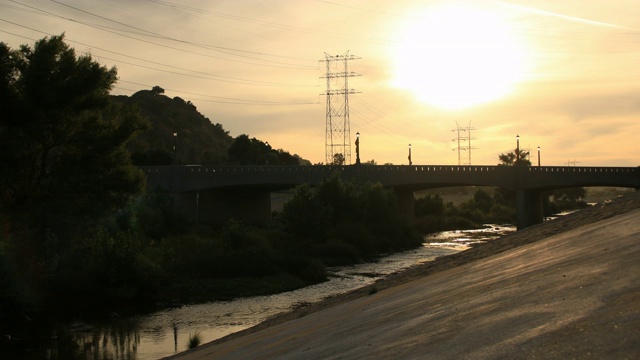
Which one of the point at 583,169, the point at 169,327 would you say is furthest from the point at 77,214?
the point at 583,169

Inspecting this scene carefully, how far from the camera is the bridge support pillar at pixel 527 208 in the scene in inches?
3243

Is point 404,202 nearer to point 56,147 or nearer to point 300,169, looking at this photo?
point 300,169

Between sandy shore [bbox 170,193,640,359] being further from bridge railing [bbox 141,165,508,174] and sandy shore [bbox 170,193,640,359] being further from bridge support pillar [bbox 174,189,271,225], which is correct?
bridge railing [bbox 141,165,508,174]

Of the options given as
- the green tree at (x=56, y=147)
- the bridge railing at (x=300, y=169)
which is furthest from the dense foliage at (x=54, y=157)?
the bridge railing at (x=300, y=169)

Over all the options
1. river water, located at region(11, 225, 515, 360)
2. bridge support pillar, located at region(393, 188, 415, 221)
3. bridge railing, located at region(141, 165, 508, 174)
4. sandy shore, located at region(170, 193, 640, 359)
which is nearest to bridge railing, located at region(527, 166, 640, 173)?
bridge railing, located at region(141, 165, 508, 174)

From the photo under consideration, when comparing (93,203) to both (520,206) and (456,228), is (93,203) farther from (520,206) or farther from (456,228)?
(456,228)

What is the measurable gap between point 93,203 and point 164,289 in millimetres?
6067

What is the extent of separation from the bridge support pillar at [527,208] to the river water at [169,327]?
4319cm

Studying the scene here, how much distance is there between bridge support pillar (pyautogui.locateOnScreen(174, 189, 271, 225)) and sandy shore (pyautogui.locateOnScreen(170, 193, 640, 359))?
56.5 m

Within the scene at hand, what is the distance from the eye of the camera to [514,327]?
→ 8.41 meters

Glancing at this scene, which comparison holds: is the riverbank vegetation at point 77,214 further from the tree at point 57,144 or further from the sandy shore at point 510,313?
the sandy shore at point 510,313

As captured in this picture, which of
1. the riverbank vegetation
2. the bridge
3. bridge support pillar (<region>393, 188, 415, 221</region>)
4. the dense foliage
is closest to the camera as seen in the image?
the riverbank vegetation

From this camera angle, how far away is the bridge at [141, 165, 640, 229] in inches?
2876

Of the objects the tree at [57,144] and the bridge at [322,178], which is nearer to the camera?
the tree at [57,144]
